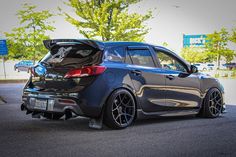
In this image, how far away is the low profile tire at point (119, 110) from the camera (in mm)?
7613

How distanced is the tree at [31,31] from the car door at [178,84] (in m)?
37.2

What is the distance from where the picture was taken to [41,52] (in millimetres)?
48000

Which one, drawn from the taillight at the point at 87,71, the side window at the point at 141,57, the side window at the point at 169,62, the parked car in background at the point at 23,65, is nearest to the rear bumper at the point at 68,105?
the taillight at the point at 87,71

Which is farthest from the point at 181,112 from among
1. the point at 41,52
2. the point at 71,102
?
the point at 41,52

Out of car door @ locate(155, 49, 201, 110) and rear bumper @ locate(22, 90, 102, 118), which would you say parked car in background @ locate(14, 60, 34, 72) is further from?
rear bumper @ locate(22, 90, 102, 118)

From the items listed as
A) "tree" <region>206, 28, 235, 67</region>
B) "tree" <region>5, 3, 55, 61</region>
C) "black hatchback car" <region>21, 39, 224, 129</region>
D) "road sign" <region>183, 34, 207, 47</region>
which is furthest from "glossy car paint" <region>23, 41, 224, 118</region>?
"road sign" <region>183, 34, 207, 47</region>

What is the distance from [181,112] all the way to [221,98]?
1.28 m

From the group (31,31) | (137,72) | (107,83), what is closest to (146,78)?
(137,72)

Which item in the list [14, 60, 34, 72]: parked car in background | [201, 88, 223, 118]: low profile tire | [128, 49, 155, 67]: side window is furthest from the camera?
[14, 60, 34, 72]: parked car in background

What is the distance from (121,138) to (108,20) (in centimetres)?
3008

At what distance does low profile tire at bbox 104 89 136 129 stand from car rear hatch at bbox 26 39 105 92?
517mm

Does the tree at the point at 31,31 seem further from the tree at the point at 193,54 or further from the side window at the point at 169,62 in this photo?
the tree at the point at 193,54

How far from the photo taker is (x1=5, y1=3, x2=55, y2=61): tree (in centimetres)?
4559

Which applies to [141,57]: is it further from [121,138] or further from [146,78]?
[121,138]
